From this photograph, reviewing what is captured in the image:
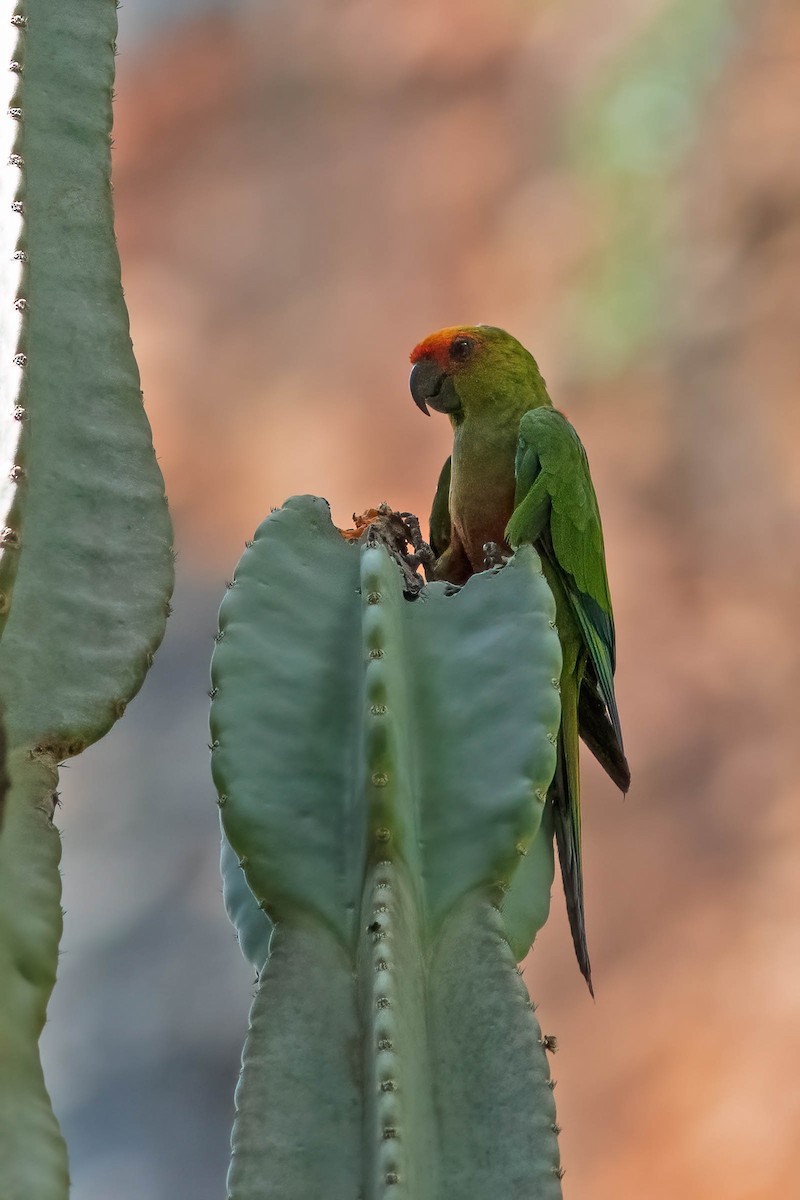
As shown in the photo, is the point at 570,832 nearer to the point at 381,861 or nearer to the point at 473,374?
the point at 381,861

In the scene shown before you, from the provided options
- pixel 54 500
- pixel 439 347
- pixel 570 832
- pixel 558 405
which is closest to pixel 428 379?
pixel 439 347

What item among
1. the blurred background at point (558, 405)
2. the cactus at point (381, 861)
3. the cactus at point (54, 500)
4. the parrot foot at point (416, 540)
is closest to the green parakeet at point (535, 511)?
the parrot foot at point (416, 540)

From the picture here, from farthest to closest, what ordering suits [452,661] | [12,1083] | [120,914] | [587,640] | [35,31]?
[120,914]
[587,640]
[35,31]
[452,661]
[12,1083]

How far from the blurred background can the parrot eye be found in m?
1.09

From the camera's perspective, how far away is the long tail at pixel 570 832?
1.26 meters

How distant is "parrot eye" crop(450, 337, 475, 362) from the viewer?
1.78m

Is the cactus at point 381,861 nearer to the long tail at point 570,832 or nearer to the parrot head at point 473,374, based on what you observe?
the long tail at point 570,832

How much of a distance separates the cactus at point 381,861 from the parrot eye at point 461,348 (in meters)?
0.71

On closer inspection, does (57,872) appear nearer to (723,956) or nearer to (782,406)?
(723,956)

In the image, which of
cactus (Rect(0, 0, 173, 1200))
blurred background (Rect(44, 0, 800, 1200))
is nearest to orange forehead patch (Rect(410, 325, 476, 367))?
cactus (Rect(0, 0, 173, 1200))

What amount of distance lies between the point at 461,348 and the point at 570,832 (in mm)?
791

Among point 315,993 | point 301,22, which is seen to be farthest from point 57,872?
point 301,22

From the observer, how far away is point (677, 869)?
2830 millimetres

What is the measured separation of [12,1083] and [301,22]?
313 cm
